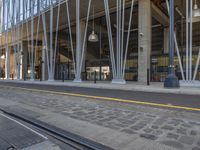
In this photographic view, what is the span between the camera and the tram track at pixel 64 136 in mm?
4352

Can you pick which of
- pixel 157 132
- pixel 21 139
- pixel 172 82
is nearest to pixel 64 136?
pixel 21 139

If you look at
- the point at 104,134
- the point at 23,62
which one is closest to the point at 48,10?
the point at 23,62

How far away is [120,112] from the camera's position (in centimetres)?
718

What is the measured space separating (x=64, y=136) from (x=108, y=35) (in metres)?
17.3

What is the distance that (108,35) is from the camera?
2141 centimetres

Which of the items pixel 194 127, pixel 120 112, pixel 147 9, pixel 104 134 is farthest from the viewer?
pixel 147 9

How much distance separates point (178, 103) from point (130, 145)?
4330 millimetres

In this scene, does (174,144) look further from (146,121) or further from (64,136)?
(64,136)

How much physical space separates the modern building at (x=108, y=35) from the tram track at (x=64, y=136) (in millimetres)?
11400

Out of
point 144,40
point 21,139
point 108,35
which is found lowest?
point 21,139

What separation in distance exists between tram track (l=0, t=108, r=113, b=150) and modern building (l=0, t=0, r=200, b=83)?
1140 centimetres

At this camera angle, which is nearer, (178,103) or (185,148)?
(185,148)

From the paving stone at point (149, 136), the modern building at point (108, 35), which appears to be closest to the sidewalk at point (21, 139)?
the paving stone at point (149, 136)

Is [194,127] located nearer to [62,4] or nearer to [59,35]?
[62,4]
